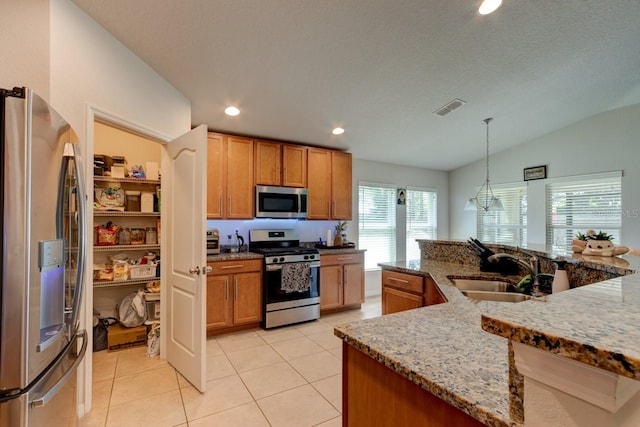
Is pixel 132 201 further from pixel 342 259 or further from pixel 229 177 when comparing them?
pixel 342 259

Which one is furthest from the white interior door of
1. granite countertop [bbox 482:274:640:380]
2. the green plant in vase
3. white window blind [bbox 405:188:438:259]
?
white window blind [bbox 405:188:438:259]

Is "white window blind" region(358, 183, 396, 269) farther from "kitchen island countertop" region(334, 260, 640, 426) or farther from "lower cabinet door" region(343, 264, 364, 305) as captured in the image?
"kitchen island countertop" region(334, 260, 640, 426)

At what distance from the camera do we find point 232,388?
230 cm

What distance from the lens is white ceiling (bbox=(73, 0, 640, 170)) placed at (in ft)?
6.37

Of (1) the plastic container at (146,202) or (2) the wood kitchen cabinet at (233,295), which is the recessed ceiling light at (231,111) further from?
(2) the wood kitchen cabinet at (233,295)

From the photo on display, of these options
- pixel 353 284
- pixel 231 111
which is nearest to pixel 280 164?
pixel 231 111

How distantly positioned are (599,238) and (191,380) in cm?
312

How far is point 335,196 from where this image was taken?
14.3ft

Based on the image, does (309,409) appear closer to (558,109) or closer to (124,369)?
(124,369)

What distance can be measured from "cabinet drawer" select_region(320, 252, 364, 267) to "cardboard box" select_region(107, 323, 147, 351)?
214cm

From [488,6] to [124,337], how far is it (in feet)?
13.7

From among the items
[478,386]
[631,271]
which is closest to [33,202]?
[478,386]

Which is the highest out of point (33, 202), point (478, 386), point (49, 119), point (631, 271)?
point (49, 119)

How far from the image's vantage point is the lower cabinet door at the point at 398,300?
2.30 m
